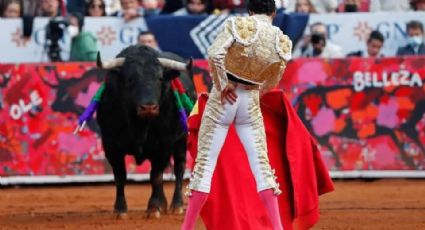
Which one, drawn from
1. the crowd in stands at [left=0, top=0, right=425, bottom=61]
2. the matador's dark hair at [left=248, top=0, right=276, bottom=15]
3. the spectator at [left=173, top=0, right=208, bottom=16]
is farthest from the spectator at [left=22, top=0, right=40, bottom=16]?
the matador's dark hair at [left=248, top=0, right=276, bottom=15]

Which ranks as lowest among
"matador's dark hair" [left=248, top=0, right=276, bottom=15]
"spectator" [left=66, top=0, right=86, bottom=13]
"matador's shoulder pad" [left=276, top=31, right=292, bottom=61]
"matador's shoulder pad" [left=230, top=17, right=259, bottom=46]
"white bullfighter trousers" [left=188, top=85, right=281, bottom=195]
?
"spectator" [left=66, top=0, right=86, bottom=13]

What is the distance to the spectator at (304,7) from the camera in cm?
1406

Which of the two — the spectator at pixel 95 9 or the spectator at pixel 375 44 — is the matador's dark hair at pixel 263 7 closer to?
the spectator at pixel 375 44

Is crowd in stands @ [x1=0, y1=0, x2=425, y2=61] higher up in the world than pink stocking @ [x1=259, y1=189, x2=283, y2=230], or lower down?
lower down

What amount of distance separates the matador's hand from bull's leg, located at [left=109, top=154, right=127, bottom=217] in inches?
131

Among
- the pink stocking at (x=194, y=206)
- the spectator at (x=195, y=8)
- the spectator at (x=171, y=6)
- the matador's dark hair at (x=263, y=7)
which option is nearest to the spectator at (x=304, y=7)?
the spectator at (x=195, y=8)

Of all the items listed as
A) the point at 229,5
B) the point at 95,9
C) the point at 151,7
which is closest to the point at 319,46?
the point at 229,5

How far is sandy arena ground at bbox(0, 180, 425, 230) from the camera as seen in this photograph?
9.56 metres

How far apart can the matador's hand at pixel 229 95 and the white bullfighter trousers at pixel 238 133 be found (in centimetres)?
4

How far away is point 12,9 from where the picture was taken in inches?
552

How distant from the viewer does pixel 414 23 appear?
538 inches

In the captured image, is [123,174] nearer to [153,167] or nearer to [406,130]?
[153,167]

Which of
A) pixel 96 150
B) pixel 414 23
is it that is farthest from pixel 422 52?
pixel 96 150

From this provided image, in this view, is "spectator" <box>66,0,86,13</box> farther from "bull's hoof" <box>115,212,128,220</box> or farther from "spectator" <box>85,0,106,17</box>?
"bull's hoof" <box>115,212,128,220</box>
